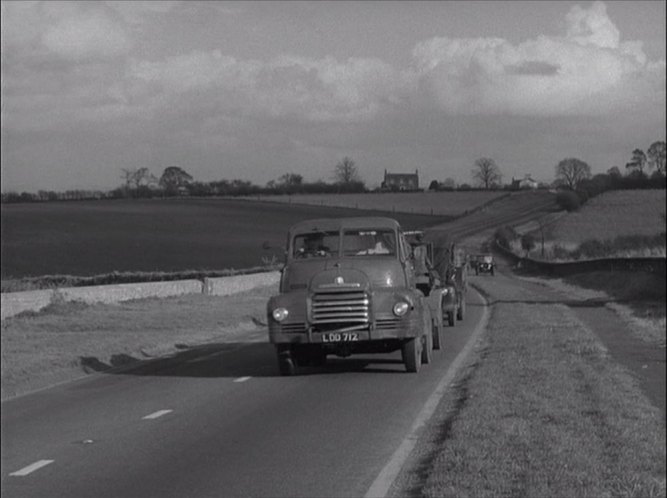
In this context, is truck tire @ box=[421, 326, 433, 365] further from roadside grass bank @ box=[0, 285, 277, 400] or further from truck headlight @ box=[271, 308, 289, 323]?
roadside grass bank @ box=[0, 285, 277, 400]

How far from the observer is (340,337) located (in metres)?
18.7

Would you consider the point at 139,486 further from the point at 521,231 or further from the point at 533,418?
the point at 521,231

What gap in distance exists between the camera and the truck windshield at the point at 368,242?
1941 centimetres

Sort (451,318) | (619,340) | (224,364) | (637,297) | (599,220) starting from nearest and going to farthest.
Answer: (599,220) < (224,364) < (619,340) < (451,318) < (637,297)

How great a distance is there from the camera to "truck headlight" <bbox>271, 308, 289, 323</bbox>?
18906 mm

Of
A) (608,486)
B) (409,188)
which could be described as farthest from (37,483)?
(608,486)

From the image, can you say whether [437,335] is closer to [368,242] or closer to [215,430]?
[368,242]

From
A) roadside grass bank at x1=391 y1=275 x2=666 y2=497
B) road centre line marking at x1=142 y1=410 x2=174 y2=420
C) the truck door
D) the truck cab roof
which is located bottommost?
road centre line marking at x1=142 y1=410 x2=174 y2=420

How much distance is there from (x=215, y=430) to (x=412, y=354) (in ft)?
19.7

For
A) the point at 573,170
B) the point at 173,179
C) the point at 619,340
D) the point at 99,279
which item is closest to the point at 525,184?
the point at 573,170

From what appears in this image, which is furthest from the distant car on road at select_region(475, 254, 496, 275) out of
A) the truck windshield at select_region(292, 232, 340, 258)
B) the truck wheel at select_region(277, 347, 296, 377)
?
the truck wheel at select_region(277, 347, 296, 377)

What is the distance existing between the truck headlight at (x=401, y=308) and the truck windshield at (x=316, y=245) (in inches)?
54.2

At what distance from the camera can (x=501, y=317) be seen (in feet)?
108

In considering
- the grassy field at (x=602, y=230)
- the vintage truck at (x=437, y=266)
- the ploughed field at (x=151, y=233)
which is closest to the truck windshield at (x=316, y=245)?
the ploughed field at (x=151, y=233)
